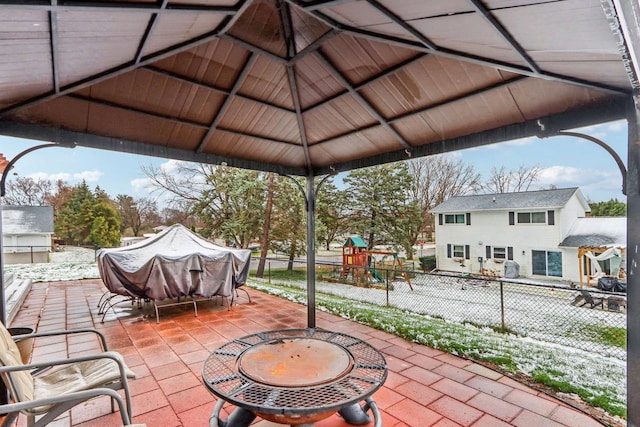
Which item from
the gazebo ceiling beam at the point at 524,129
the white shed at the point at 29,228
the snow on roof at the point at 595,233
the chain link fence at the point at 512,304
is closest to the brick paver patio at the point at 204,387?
the chain link fence at the point at 512,304

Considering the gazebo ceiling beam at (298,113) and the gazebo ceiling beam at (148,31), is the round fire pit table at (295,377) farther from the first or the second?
the gazebo ceiling beam at (298,113)

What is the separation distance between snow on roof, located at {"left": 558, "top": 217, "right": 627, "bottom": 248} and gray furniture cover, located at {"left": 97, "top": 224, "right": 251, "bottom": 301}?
11.6 metres

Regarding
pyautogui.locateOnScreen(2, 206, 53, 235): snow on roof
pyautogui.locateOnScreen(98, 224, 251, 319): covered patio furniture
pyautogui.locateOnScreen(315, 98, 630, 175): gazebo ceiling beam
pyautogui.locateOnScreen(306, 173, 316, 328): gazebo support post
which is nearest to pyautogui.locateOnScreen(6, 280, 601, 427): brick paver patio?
pyautogui.locateOnScreen(306, 173, 316, 328): gazebo support post

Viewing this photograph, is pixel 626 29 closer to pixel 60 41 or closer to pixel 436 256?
pixel 60 41

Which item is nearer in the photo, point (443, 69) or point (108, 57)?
point (108, 57)

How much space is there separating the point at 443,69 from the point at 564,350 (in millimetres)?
4156

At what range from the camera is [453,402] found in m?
2.60

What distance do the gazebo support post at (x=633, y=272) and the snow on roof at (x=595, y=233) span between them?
1043cm

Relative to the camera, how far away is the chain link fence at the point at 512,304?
5344mm

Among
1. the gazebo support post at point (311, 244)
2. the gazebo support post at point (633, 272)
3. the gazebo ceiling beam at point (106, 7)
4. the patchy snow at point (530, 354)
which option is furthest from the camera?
the gazebo support post at point (311, 244)

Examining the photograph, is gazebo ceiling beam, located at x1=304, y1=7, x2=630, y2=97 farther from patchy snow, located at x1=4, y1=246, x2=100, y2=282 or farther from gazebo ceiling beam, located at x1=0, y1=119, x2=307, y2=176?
patchy snow, located at x1=4, y1=246, x2=100, y2=282

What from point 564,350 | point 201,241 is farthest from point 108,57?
point 564,350

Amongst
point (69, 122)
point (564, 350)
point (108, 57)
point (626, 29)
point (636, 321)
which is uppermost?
point (108, 57)

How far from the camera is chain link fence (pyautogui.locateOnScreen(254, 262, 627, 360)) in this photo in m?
5.34
